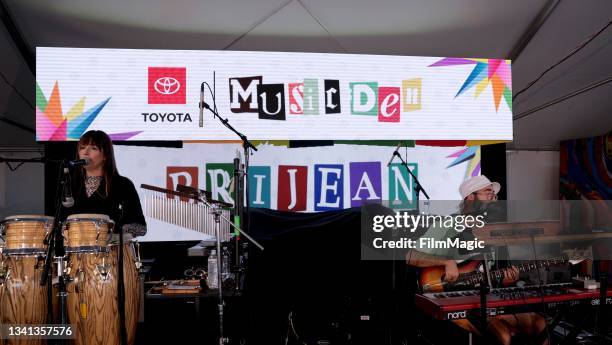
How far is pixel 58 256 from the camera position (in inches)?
105

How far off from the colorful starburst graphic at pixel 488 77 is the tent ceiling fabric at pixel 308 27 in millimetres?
437

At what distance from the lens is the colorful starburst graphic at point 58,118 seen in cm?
372

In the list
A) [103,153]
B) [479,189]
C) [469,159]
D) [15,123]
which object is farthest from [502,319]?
[15,123]

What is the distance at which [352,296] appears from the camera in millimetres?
4434

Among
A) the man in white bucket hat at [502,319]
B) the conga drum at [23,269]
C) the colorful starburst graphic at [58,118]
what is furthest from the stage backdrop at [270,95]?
the conga drum at [23,269]

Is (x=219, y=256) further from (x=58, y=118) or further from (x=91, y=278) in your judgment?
(x=58, y=118)

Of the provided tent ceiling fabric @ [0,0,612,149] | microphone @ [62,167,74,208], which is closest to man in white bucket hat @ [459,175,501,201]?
tent ceiling fabric @ [0,0,612,149]

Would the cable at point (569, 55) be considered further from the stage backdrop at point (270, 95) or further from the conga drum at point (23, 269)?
the conga drum at point (23, 269)

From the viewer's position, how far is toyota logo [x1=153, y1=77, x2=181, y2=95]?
386 cm

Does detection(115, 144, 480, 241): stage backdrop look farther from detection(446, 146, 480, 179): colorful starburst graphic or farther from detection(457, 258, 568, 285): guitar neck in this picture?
detection(457, 258, 568, 285): guitar neck

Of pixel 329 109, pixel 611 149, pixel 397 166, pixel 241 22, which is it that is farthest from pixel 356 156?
pixel 611 149

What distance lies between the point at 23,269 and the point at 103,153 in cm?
89

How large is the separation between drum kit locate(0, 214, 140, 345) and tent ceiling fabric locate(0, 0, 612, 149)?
2091 millimetres

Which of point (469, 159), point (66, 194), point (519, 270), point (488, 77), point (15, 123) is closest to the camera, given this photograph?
point (66, 194)
